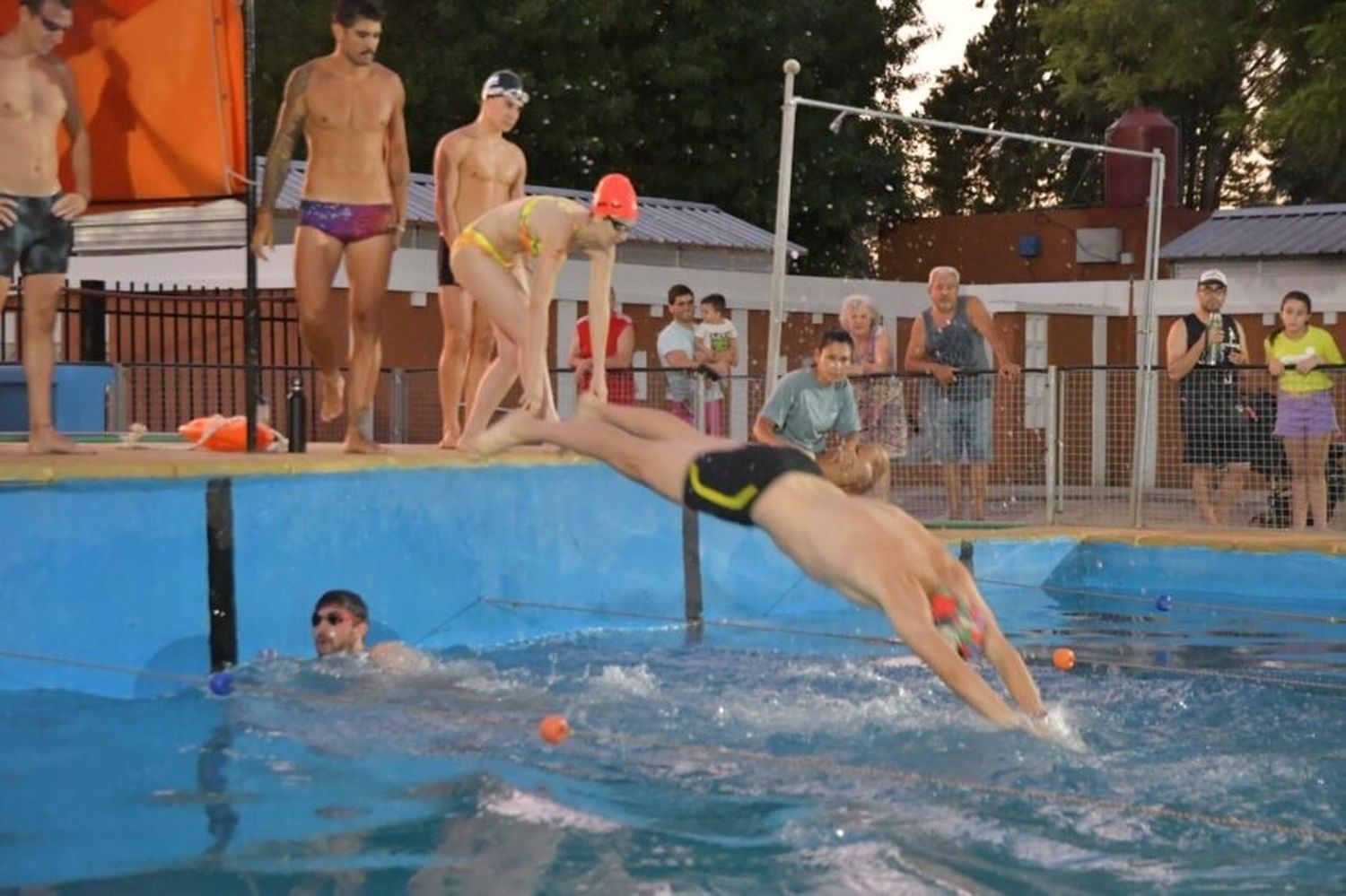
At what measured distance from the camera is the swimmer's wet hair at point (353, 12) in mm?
9617

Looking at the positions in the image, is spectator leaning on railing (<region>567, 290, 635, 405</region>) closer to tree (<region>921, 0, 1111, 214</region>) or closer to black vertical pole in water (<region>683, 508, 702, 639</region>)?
black vertical pole in water (<region>683, 508, 702, 639</region>)

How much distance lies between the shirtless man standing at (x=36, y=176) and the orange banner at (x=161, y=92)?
1.21m

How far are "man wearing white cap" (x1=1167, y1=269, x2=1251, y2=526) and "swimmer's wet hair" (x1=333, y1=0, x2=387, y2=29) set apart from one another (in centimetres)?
596

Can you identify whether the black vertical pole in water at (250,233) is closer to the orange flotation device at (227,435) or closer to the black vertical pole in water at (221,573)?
the orange flotation device at (227,435)

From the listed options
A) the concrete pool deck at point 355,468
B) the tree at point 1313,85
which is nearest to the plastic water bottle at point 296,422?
the concrete pool deck at point 355,468

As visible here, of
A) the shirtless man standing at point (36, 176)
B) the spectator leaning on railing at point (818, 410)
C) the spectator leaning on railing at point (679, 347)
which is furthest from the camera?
the spectator leaning on railing at point (679, 347)

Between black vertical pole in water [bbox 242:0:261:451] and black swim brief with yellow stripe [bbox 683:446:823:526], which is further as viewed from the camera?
black vertical pole in water [bbox 242:0:261:451]

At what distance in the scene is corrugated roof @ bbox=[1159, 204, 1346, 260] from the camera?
69.1 ft

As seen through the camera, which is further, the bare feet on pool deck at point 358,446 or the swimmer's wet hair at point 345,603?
the bare feet on pool deck at point 358,446

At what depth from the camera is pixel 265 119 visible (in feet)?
107

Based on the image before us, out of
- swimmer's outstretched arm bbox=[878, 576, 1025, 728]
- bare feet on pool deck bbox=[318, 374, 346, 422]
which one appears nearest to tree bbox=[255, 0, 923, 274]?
bare feet on pool deck bbox=[318, 374, 346, 422]

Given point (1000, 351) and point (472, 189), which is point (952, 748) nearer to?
point (472, 189)

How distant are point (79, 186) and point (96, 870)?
14.2ft

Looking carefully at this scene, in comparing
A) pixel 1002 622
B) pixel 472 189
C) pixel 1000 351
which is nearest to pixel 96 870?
pixel 472 189
